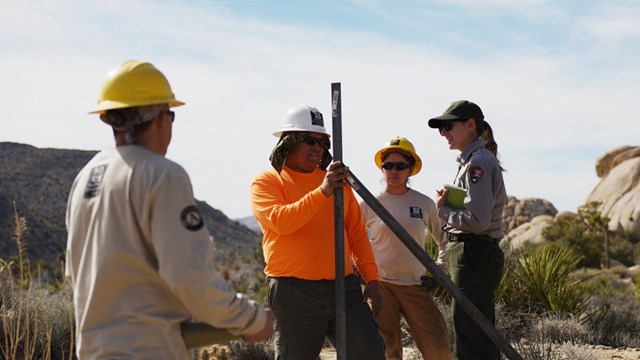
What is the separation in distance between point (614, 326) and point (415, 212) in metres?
5.47

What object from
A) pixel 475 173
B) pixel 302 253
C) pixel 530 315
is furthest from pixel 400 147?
pixel 530 315

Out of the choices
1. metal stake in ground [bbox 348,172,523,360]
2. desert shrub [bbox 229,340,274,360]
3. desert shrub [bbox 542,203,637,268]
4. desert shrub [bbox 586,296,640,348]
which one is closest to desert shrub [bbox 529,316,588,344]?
desert shrub [bbox 586,296,640,348]

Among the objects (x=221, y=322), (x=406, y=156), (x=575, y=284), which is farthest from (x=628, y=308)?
(x=221, y=322)

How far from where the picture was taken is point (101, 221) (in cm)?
321

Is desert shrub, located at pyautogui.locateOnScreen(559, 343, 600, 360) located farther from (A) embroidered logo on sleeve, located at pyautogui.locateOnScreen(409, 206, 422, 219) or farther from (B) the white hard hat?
(B) the white hard hat

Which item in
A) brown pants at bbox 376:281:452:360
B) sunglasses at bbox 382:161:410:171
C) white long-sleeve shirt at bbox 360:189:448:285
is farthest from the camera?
sunglasses at bbox 382:161:410:171

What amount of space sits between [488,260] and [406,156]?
4.46 ft

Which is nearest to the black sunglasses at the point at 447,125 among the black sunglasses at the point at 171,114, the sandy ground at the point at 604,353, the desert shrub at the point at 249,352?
the black sunglasses at the point at 171,114

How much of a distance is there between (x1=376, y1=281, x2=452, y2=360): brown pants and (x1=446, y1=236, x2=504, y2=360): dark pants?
2.27 ft

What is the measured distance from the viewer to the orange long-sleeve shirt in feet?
16.9

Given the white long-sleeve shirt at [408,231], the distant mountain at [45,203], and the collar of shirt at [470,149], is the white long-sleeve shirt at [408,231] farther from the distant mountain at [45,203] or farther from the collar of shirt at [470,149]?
the distant mountain at [45,203]

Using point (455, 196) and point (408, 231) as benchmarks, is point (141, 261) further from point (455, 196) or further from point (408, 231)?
point (408, 231)

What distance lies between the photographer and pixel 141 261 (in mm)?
3184

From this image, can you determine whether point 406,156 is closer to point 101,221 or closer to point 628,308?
point 101,221
